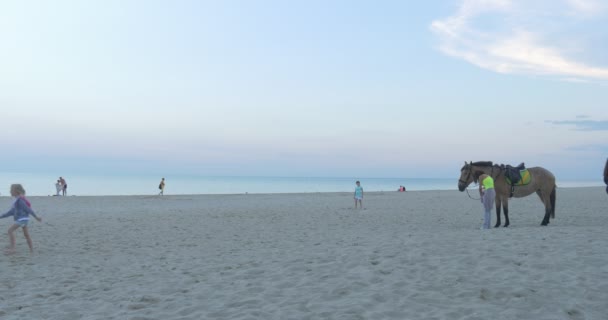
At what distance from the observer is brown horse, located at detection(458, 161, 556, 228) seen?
13.4 m

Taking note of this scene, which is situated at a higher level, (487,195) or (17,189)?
(17,189)

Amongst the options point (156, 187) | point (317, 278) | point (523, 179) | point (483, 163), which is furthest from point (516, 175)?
point (156, 187)

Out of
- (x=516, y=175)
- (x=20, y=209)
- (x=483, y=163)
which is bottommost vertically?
(x=20, y=209)

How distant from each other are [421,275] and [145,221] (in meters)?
14.4


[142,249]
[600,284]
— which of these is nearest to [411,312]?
[600,284]

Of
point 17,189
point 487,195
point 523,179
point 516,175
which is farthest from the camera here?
point 523,179

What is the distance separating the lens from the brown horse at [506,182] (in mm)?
13438

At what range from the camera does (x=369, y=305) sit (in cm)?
562

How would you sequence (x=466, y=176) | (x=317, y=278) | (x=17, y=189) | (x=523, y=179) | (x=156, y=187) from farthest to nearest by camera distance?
1. (x=156, y=187)
2. (x=466, y=176)
3. (x=523, y=179)
4. (x=17, y=189)
5. (x=317, y=278)

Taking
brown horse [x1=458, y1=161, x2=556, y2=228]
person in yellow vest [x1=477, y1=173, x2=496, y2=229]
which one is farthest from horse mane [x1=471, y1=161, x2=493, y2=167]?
person in yellow vest [x1=477, y1=173, x2=496, y2=229]

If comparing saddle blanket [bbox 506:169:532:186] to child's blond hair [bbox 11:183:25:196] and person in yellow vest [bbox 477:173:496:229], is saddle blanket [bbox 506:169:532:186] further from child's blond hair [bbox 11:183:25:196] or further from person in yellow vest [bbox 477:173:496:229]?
child's blond hair [bbox 11:183:25:196]

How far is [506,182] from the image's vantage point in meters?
13.4

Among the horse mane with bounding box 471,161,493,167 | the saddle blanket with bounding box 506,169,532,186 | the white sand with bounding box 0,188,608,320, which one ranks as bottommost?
the white sand with bounding box 0,188,608,320

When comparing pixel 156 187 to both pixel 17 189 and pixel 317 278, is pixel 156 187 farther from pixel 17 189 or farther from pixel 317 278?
pixel 317 278
